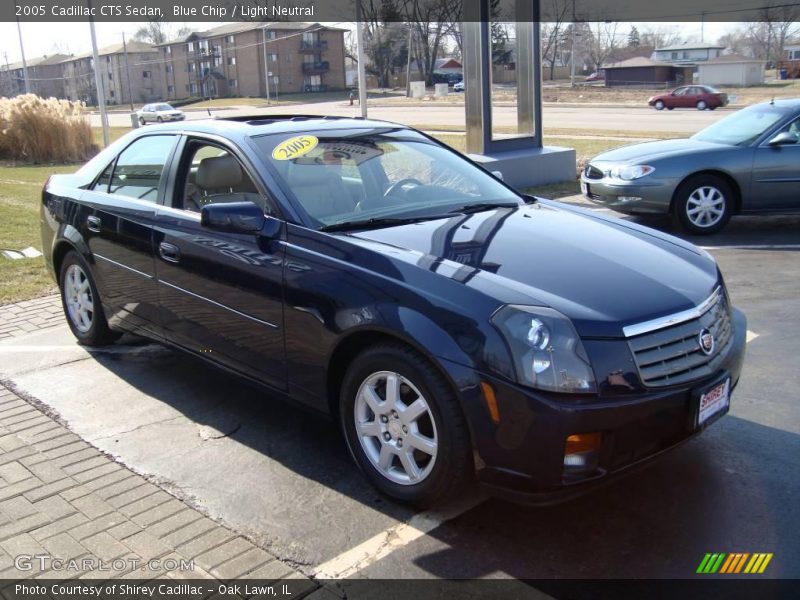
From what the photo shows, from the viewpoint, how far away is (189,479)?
378 cm

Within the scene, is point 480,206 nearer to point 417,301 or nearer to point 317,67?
point 417,301

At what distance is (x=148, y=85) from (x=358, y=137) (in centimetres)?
11160

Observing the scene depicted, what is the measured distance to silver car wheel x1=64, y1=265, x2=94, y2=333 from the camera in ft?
18.2

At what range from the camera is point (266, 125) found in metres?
4.57

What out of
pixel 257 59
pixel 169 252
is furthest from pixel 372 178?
pixel 257 59

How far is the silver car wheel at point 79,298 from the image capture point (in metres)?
5.56

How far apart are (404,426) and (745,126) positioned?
25.7ft

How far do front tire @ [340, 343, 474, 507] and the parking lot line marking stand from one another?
0.10 meters

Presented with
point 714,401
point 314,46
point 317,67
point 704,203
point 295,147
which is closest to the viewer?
point 714,401

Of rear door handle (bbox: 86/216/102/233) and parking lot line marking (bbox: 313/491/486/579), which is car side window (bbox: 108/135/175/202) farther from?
parking lot line marking (bbox: 313/491/486/579)

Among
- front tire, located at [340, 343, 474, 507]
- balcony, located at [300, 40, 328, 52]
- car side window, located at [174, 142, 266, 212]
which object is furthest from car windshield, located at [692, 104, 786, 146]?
balcony, located at [300, 40, 328, 52]

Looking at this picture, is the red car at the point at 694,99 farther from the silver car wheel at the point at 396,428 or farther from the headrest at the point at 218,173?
the silver car wheel at the point at 396,428

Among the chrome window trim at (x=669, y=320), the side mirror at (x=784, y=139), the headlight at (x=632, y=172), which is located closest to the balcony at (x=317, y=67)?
the headlight at (x=632, y=172)

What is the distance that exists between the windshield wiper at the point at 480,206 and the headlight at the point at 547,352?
134cm
